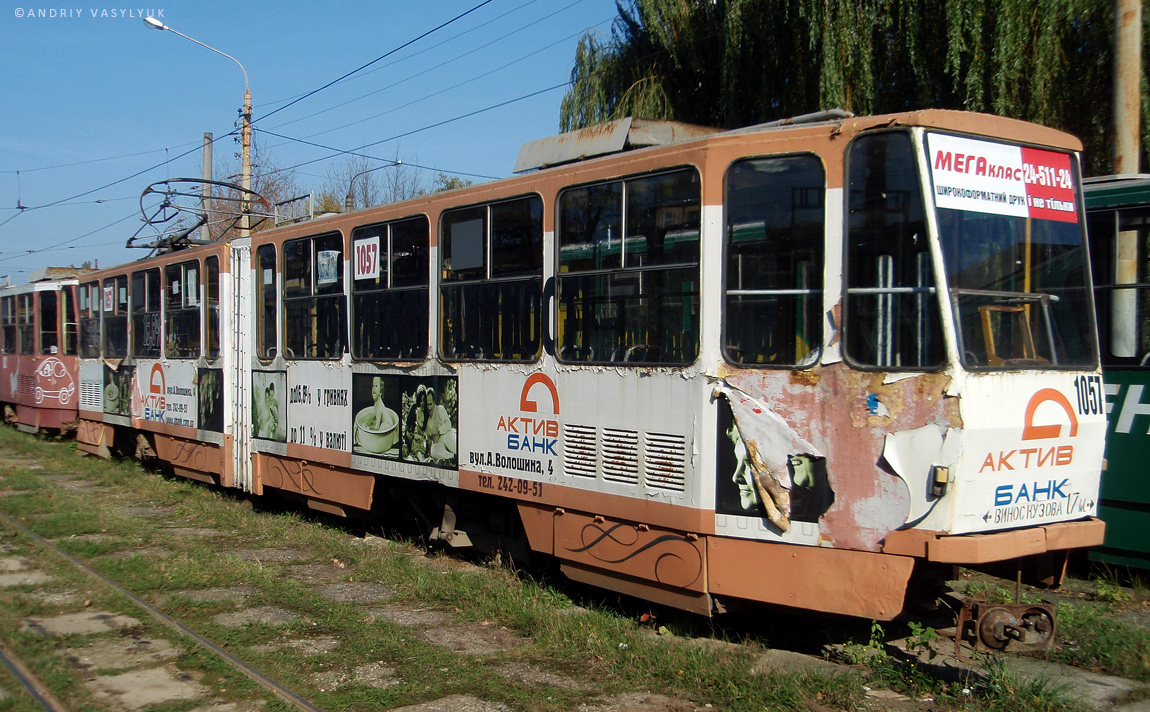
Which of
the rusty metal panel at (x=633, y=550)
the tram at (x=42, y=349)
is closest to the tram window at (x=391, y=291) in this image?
the rusty metal panel at (x=633, y=550)

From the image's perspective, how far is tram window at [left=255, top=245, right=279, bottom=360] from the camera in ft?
33.8

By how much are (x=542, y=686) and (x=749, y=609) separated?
1.44 meters

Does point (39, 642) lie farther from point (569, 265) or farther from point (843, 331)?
point (843, 331)

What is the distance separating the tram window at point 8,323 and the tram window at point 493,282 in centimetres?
1714

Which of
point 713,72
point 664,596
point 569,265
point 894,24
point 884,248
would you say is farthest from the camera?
point 713,72

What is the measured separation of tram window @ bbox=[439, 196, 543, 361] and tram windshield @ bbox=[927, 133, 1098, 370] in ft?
9.36

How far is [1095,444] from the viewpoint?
5488 millimetres

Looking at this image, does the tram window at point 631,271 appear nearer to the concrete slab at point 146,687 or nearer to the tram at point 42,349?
the concrete slab at point 146,687

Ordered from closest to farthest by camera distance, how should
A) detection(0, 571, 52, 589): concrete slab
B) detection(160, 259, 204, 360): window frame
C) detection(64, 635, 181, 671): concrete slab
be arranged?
detection(64, 635, 181, 671): concrete slab, detection(0, 571, 52, 589): concrete slab, detection(160, 259, 204, 360): window frame

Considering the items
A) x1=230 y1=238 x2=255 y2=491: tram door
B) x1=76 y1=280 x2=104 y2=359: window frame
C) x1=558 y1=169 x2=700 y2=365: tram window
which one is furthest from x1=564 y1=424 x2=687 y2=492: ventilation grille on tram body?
x1=76 y1=280 x2=104 y2=359: window frame

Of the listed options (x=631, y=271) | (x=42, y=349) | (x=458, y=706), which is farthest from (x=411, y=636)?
(x=42, y=349)

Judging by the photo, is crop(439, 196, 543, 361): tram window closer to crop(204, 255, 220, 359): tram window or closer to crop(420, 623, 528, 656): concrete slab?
crop(420, 623, 528, 656): concrete slab

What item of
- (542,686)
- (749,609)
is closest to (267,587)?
(542,686)

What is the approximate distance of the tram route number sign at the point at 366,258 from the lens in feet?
28.0
